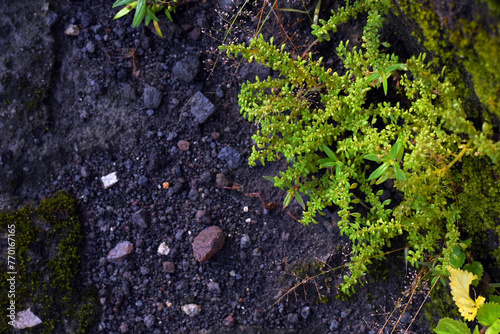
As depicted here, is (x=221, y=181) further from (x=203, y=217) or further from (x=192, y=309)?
(x=192, y=309)

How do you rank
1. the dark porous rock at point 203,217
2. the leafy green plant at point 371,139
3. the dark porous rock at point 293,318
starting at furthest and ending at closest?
the dark porous rock at point 203,217
the dark porous rock at point 293,318
the leafy green plant at point 371,139

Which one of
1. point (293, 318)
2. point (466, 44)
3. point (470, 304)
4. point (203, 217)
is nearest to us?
point (466, 44)

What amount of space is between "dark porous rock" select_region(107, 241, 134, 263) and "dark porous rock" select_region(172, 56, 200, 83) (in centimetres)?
150

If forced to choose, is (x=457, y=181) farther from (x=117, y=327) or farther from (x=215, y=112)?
(x=117, y=327)

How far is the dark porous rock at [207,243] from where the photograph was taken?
3.08 metres

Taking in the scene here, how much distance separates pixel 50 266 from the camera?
3.21m

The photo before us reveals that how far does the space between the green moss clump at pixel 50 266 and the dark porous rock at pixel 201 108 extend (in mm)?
1283

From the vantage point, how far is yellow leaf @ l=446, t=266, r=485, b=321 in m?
2.33

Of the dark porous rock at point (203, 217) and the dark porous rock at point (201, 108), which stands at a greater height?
the dark porous rock at point (201, 108)

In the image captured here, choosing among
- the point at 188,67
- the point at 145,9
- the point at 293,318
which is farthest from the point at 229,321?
the point at 145,9

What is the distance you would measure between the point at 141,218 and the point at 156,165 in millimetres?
461

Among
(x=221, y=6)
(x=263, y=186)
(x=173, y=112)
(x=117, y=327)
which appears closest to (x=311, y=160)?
(x=263, y=186)

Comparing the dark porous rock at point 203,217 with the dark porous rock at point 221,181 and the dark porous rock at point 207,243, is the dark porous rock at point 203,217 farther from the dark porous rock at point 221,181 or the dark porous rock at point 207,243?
the dark porous rock at point 221,181

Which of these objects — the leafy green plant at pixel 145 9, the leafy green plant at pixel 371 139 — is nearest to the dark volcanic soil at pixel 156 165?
the leafy green plant at pixel 145 9
